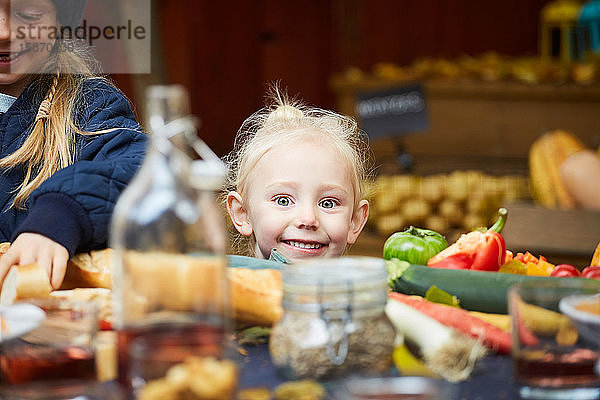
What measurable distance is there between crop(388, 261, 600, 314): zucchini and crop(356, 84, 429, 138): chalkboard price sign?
217 cm

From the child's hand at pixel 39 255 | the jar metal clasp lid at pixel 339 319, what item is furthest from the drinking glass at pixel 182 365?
the child's hand at pixel 39 255

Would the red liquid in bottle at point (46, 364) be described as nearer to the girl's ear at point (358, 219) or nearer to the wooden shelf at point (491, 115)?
the girl's ear at point (358, 219)

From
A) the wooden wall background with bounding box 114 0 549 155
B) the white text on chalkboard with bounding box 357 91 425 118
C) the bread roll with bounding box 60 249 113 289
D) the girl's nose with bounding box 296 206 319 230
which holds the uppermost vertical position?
the wooden wall background with bounding box 114 0 549 155

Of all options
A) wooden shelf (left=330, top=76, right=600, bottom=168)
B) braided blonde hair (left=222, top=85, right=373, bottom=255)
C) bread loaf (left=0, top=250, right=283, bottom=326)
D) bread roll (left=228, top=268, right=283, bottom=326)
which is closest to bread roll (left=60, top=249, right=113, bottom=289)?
bread loaf (left=0, top=250, right=283, bottom=326)

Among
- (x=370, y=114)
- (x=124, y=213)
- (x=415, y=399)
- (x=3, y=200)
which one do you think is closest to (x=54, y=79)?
(x=3, y=200)

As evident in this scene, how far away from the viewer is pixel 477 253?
4.12 feet

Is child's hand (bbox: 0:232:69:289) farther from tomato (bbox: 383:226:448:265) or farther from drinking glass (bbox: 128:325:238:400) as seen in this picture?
tomato (bbox: 383:226:448:265)

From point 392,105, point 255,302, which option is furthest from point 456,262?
point 392,105

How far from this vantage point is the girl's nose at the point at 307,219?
1544 mm

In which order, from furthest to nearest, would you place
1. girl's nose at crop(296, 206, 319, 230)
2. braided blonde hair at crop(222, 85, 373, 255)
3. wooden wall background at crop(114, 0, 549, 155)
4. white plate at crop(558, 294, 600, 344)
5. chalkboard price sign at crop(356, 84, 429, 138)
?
1. wooden wall background at crop(114, 0, 549, 155)
2. chalkboard price sign at crop(356, 84, 429, 138)
3. braided blonde hair at crop(222, 85, 373, 255)
4. girl's nose at crop(296, 206, 319, 230)
5. white plate at crop(558, 294, 600, 344)

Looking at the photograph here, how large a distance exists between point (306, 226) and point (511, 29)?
3.57m

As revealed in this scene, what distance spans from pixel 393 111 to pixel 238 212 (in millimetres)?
1703

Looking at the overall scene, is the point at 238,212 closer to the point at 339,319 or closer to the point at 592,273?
the point at 592,273

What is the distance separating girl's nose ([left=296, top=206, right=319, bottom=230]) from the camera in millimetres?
1544
